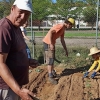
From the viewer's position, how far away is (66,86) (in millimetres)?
6352

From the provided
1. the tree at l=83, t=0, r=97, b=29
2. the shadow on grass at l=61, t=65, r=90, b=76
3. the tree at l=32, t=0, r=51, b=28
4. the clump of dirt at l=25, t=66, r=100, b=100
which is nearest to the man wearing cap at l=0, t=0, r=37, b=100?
the clump of dirt at l=25, t=66, r=100, b=100

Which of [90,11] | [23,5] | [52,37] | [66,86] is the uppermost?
[90,11]

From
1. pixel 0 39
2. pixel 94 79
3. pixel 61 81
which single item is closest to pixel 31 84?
pixel 61 81

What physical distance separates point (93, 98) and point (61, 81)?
5.13ft

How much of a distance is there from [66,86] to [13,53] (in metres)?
3.84

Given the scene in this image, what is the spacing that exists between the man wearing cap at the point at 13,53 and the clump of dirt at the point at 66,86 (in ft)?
7.90

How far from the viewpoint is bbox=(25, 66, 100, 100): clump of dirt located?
5531 mm

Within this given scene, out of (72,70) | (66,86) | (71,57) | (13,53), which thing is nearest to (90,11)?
(71,57)

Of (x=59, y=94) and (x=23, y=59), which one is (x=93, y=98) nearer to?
(x=59, y=94)

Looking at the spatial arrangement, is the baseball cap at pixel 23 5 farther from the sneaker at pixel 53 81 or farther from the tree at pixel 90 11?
the tree at pixel 90 11

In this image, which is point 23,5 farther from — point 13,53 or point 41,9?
point 41,9

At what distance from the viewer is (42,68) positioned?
8562 millimetres

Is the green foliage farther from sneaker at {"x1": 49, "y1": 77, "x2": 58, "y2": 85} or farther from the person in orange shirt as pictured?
sneaker at {"x1": 49, "y1": 77, "x2": 58, "y2": 85}

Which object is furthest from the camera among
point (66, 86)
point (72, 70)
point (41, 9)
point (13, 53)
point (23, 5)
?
point (41, 9)
